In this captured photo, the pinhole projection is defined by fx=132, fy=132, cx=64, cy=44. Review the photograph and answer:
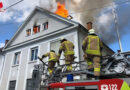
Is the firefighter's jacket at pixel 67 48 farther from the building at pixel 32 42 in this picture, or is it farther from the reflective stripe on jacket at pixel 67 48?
the building at pixel 32 42

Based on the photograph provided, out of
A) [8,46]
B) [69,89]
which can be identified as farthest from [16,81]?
[69,89]

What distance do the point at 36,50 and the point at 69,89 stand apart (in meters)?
9.43

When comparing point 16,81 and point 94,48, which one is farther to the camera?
point 16,81

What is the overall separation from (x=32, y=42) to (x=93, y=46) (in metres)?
9.41

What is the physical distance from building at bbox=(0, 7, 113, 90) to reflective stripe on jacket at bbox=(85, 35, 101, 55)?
4.65m

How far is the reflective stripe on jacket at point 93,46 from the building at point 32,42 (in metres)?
4.65

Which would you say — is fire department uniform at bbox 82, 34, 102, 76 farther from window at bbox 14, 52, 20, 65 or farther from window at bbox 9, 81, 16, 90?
window at bbox 14, 52, 20, 65

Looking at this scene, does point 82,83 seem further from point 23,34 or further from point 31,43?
point 23,34

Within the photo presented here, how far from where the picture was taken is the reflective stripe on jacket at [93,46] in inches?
182

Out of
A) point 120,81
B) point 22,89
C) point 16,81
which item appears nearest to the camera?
point 120,81

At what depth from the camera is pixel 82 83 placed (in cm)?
370

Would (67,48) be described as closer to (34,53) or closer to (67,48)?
(67,48)

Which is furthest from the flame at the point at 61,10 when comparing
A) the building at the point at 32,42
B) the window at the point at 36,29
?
the window at the point at 36,29

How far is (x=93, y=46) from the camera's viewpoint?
15.4 ft
